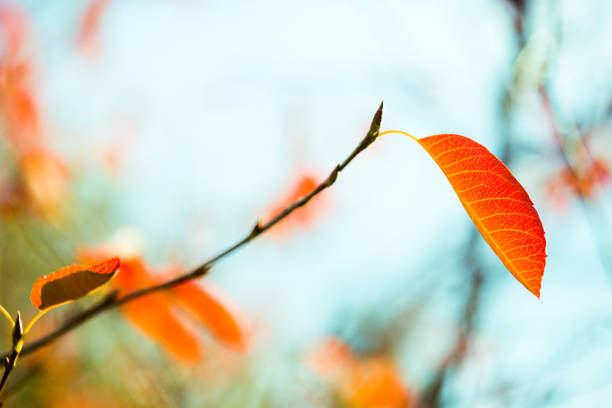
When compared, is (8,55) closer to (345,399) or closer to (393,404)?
(345,399)

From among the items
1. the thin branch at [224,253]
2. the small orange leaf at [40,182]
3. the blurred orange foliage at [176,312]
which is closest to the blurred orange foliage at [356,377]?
the small orange leaf at [40,182]

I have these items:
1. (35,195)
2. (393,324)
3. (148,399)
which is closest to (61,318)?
(148,399)

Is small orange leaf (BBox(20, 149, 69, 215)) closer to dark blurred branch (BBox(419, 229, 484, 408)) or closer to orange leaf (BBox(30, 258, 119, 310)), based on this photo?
orange leaf (BBox(30, 258, 119, 310))

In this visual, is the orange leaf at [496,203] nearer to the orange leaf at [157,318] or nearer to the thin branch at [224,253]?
the thin branch at [224,253]

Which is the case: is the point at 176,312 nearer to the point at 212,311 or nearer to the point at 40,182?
the point at 212,311

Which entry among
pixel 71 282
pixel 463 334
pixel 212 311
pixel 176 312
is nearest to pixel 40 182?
pixel 176 312

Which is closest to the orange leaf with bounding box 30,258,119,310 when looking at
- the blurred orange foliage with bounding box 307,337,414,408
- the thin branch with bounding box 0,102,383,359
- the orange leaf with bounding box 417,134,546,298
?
the thin branch with bounding box 0,102,383,359

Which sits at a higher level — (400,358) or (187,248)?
(187,248)
